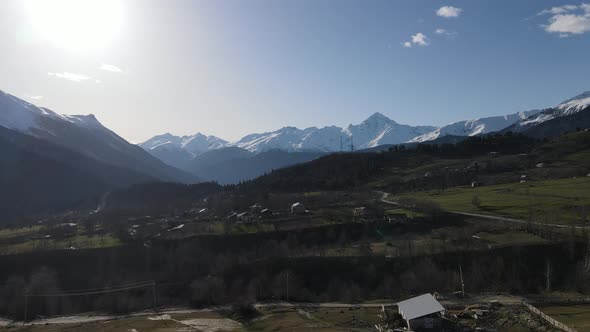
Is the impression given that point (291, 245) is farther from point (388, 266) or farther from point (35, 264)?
point (35, 264)

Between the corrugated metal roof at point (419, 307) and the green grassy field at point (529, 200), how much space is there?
200 ft

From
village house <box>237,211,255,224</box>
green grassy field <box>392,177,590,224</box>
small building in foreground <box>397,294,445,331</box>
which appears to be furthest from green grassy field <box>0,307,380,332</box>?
village house <box>237,211,255,224</box>

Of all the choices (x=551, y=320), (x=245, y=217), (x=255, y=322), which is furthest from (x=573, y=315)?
(x=245, y=217)

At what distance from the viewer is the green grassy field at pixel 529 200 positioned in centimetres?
10588

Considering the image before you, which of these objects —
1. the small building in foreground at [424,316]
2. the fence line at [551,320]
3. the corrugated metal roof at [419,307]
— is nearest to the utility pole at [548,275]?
the fence line at [551,320]

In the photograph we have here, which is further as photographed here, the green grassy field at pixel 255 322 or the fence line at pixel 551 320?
the green grassy field at pixel 255 322

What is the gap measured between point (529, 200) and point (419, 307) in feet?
280

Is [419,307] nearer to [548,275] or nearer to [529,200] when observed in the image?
[548,275]

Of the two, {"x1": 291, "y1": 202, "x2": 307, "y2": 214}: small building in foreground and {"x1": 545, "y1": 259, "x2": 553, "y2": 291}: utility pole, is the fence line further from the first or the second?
{"x1": 291, "y1": 202, "x2": 307, "y2": 214}: small building in foreground

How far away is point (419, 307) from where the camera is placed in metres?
51.2

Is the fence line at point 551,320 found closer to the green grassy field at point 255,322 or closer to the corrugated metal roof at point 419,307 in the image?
the corrugated metal roof at point 419,307

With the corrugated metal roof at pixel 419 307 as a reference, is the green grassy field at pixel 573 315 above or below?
below

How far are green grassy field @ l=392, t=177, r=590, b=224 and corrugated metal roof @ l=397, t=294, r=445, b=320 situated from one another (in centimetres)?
6106

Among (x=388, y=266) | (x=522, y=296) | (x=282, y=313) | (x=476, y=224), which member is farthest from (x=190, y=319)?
(x=476, y=224)
